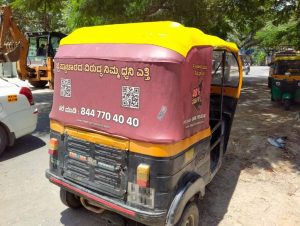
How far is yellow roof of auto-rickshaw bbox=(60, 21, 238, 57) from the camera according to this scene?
3051 mm

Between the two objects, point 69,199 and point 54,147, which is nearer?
point 54,147

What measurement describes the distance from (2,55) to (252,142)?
9.60m

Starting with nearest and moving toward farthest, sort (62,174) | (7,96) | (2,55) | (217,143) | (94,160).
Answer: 1. (94,160)
2. (62,174)
3. (217,143)
4. (7,96)
5. (2,55)

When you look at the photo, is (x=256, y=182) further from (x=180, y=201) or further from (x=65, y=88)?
(x=65, y=88)

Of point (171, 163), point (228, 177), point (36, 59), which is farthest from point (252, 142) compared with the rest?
point (36, 59)

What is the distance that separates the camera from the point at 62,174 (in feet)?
12.3

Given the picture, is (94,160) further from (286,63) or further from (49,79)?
(49,79)

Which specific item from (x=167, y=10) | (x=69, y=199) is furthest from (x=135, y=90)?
(x=167, y=10)

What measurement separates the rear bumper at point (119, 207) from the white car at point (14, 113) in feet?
9.63

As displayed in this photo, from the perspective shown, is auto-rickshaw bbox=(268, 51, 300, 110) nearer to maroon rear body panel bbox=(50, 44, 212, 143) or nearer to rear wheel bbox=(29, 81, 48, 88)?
maroon rear body panel bbox=(50, 44, 212, 143)

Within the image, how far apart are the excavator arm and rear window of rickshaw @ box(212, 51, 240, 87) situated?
9.80 meters

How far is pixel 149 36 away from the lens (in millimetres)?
3131

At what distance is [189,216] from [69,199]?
1511mm

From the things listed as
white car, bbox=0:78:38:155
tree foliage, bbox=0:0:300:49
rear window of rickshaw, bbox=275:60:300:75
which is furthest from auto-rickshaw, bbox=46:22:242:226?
rear window of rickshaw, bbox=275:60:300:75
